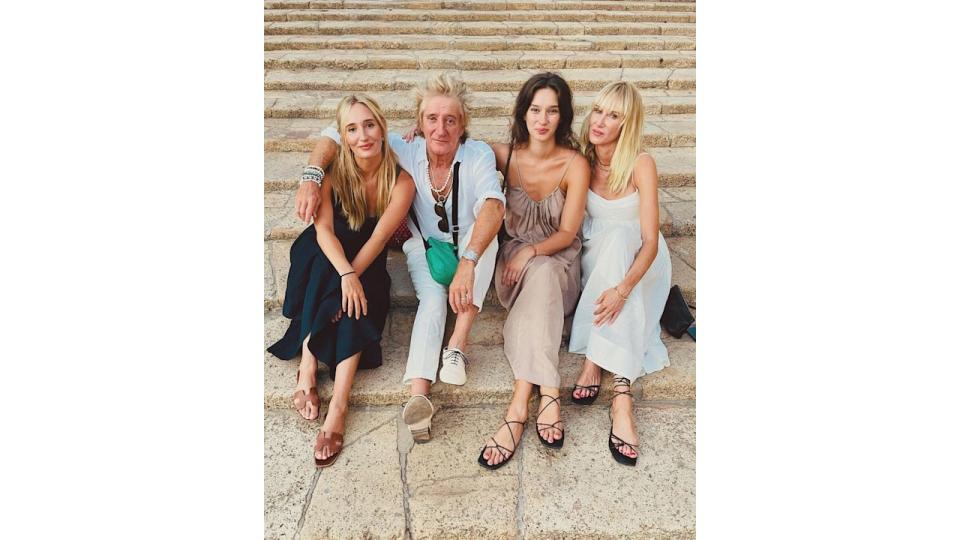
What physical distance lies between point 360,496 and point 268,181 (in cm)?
230

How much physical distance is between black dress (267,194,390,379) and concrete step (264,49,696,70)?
3196 mm

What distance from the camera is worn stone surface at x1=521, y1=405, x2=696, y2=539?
191 centimetres

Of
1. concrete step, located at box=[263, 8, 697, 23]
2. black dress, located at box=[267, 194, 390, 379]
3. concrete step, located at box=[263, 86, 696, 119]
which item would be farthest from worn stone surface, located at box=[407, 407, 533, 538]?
concrete step, located at box=[263, 8, 697, 23]

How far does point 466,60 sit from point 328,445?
420 centimetres

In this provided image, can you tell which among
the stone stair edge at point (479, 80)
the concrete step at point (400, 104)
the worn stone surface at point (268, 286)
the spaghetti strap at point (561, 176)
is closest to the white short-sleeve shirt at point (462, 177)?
the spaghetti strap at point (561, 176)

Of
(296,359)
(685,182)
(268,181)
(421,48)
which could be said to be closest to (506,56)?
(421,48)

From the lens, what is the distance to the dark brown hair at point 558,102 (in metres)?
2.30

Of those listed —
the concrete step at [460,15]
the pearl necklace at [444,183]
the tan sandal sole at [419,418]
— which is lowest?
the tan sandal sole at [419,418]

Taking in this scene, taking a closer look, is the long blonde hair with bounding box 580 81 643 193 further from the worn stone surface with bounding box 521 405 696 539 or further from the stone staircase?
the worn stone surface with bounding box 521 405 696 539

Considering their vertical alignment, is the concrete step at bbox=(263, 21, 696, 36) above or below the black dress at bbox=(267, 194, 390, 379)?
above

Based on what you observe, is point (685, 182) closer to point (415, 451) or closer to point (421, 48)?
point (415, 451)

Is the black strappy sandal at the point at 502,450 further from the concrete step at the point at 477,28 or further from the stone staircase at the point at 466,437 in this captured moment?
the concrete step at the point at 477,28

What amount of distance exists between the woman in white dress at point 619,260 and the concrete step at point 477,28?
13.3 feet

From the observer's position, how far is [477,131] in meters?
4.19
